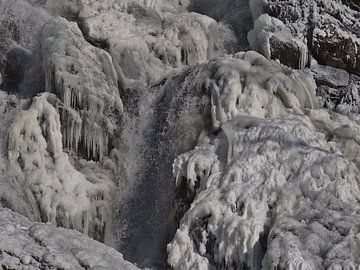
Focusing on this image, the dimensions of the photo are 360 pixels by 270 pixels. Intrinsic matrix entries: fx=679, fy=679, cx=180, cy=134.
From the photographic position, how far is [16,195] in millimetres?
8219

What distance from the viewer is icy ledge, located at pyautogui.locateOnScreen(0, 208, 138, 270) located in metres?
4.64

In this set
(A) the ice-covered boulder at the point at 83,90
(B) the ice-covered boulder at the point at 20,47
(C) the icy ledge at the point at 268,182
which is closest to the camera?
(C) the icy ledge at the point at 268,182

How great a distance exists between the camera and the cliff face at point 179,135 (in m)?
6.62

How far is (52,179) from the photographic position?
A: 8508 mm

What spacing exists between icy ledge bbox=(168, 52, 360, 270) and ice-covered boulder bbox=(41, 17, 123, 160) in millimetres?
1621

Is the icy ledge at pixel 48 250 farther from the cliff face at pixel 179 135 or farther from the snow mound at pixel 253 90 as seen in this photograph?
the snow mound at pixel 253 90

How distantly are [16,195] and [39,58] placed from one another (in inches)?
121

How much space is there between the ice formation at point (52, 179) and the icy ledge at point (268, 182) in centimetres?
129

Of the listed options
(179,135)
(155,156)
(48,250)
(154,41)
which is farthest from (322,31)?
(48,250)

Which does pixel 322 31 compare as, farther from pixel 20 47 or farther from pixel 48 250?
pixel 48 250

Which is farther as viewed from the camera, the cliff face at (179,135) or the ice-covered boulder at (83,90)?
the ice-covered boulder at (83,90)

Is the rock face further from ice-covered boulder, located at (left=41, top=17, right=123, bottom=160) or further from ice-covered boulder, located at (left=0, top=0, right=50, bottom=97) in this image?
ice-covered boulder, located at (left=0, top=0, right=50, bottom=97)

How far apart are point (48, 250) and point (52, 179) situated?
3.78 m

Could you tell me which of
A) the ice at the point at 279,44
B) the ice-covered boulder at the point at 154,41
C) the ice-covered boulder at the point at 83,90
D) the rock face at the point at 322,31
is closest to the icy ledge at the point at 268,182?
the ice at the point at 279,44
